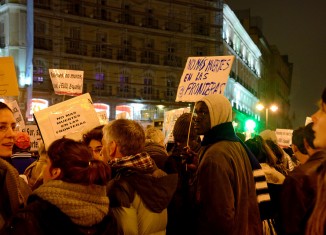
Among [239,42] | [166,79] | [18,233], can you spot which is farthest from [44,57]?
[18,233]

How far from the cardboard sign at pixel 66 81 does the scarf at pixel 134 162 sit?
7.89 m

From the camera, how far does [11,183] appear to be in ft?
8.55

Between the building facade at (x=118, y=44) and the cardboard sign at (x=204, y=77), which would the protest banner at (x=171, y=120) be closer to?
the cardboard sign at (x=204, y=77)

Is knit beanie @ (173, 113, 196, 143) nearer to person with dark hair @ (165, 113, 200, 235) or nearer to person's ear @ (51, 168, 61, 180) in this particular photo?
person with dark hair @ (165, 113, 200, 235)

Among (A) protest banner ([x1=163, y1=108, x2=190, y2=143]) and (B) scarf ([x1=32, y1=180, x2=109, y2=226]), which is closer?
(B) scarf ([x1=32, y1=180, x2=109, y2=226])

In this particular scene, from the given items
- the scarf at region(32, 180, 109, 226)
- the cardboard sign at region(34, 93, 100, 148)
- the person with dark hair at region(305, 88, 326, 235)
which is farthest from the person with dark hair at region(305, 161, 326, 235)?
the cardboard sign at region(34, 93, 100, 148)

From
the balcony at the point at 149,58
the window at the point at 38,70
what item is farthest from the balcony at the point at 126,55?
the window at the point at 38,70

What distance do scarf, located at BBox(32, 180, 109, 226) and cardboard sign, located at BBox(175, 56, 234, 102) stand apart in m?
3.63

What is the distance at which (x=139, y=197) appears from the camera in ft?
9.63

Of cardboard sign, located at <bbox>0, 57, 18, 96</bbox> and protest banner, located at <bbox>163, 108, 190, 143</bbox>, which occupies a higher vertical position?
cardboard sign, located at <bbox>0, 57, 18, 96</bbox>

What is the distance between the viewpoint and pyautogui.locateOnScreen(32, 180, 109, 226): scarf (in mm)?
2307

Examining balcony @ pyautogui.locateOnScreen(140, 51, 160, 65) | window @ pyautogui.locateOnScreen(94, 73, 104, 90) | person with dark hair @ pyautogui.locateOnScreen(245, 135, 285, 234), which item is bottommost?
person with dark hair @ pyautogui.locateOnScreen(245, 135, 285, 234)

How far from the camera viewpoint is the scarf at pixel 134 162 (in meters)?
2.98

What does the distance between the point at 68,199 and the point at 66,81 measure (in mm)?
8908
